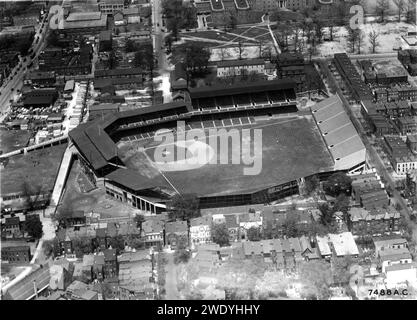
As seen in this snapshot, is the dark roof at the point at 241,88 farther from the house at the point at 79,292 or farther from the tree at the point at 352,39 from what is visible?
the house at the point at 79,292

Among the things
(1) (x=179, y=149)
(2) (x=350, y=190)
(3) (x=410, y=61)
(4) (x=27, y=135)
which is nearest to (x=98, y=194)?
(1) (x=179, y=149)

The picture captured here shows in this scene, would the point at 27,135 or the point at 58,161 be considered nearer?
the point at 58,161

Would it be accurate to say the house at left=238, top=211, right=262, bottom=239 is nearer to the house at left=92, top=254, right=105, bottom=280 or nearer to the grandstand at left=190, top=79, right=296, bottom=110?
the house at left=92, top=254, right=105, bottom=280

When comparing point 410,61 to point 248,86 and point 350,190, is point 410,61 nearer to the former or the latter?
point 248,86

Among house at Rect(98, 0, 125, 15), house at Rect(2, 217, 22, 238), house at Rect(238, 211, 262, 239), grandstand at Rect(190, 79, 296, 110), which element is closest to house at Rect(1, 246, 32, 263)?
house at Rect(2, 217, 22, 238)

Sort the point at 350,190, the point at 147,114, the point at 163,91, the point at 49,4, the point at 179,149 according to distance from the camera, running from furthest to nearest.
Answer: the point at 49,4, the point at 163,91, the point at 147,114, the point at 179,149, the point at 350,190
